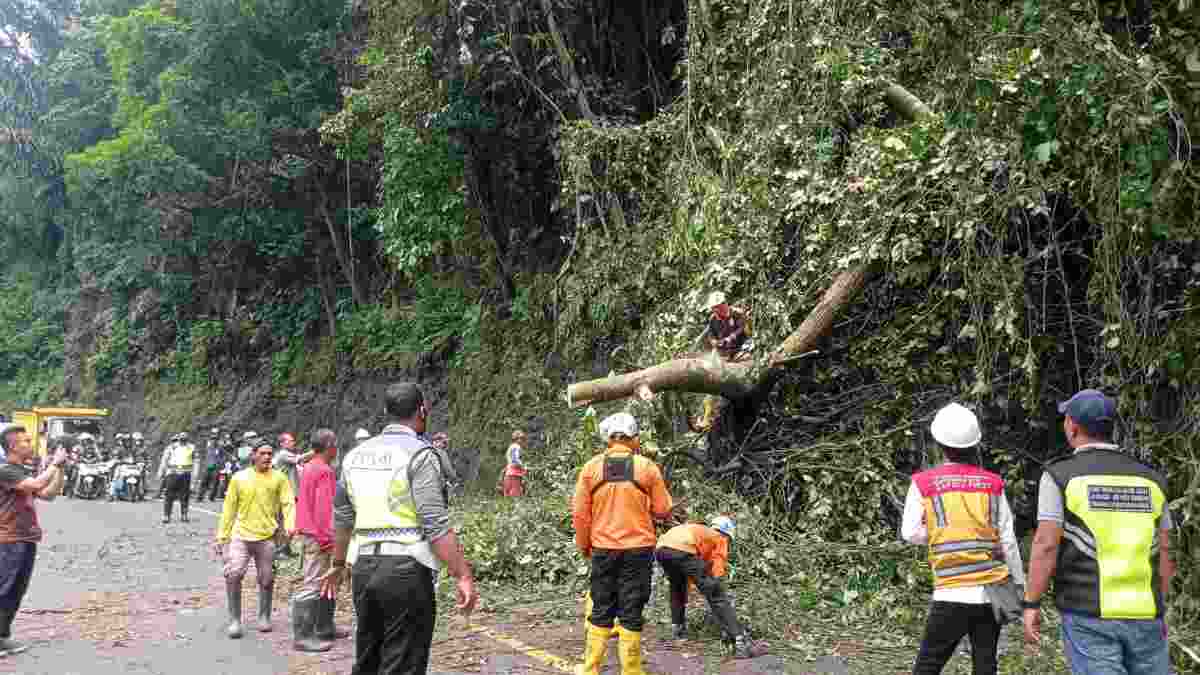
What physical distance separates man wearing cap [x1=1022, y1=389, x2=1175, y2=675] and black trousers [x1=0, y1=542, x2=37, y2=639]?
272 inches

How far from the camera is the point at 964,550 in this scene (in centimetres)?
431

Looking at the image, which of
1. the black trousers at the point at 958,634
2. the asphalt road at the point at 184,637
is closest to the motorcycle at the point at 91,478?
the asphalt road at the point at 184,637

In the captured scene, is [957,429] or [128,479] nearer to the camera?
[957,429]

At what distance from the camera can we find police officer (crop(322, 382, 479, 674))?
13.9ft

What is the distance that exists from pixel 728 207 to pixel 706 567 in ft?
15.0

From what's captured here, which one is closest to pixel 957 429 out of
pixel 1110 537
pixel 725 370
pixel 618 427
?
pixel 1110 537

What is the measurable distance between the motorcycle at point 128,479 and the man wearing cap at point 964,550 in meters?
22.3

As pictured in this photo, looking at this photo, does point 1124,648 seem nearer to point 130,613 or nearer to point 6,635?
point 6,635

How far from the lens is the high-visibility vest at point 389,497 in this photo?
4270 mm

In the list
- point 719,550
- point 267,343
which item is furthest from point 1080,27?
point 267,343

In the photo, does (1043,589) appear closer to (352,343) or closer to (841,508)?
(841,508)

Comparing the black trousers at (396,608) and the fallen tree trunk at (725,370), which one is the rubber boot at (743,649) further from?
the black trousers at (396,608)

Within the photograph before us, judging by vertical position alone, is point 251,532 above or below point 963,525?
below

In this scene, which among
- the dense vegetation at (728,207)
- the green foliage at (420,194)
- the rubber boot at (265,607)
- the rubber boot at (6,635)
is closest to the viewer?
the dense vegetation at (728,207)
